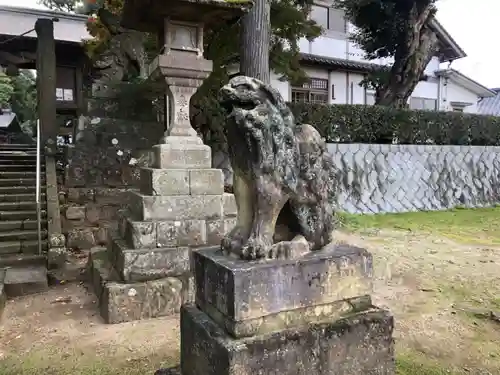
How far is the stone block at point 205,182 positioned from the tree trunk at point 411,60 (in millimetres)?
8445

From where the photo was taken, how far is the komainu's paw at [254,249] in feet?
7.23

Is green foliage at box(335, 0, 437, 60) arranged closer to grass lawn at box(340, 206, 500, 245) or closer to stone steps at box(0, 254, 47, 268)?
grass lawn at box(340, 206, 500, 245)

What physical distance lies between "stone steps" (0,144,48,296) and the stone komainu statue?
12.2 ft

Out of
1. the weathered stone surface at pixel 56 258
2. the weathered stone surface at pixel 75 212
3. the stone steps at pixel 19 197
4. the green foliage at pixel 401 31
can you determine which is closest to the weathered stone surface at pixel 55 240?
the weathered stone surface at pixel 56 258

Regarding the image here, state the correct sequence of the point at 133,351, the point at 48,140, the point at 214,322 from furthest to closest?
the point at 48,140
the point at 133,351
the point at 214,322

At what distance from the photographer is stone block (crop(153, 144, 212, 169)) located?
449 cm

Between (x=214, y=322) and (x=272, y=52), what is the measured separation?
7.33 metres

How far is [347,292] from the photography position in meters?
2.37

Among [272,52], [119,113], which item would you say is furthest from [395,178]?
[119,113]

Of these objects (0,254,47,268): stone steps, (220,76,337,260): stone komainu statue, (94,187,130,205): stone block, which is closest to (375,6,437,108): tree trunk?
(94,187,130,205): stone block

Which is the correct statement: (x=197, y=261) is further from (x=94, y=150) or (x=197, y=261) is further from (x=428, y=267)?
(x=94, y=150)

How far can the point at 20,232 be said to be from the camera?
613 cm

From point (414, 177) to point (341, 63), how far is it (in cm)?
642

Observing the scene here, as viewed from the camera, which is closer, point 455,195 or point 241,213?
point 241,213
